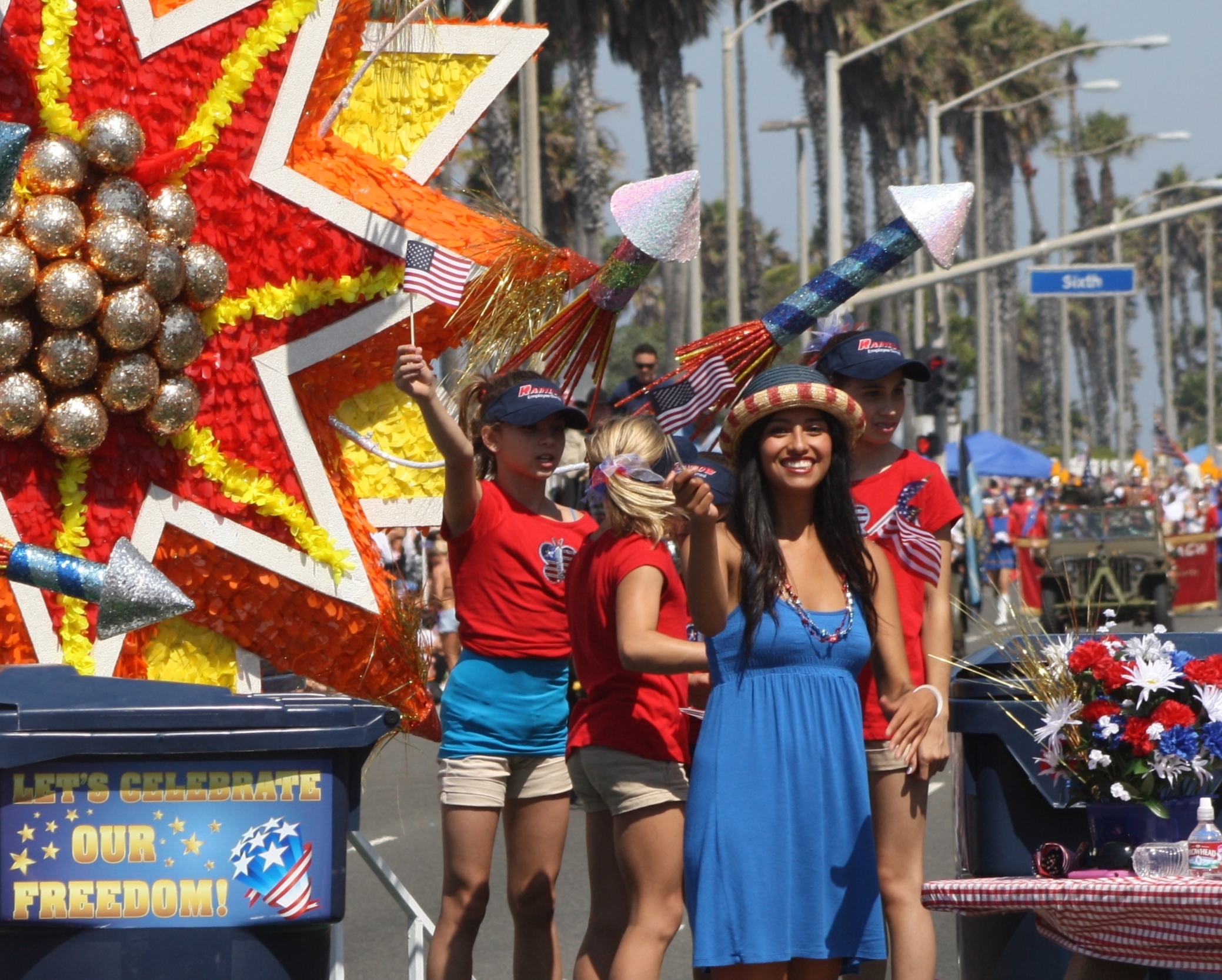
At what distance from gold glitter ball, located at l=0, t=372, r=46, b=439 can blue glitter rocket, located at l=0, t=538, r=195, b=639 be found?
0.51m

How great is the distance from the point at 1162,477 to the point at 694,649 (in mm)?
39094

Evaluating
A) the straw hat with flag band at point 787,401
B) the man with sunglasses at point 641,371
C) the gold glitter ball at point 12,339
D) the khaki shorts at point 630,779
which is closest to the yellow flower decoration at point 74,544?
the gold glitter ball at point 12,339

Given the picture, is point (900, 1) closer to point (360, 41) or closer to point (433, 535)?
point (433, 535)

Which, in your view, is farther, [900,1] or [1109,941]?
[900,1]

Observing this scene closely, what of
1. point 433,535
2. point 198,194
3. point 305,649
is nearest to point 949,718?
point 305,649

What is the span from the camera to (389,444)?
5.48 m

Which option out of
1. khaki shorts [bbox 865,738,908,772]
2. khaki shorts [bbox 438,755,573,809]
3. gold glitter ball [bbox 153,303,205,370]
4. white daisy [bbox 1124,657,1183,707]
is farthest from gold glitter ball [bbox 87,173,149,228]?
white daisy [bbox 1124,657,1183,707]

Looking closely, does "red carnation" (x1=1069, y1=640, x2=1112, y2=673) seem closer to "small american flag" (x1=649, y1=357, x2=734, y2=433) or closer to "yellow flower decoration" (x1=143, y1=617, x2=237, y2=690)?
"small american flag" (x1=649, y1=357, x2=734, y2=433)

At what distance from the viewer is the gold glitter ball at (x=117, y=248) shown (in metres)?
4.92

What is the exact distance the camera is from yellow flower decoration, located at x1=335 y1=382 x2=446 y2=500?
5.48 metres

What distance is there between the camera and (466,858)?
4.65m

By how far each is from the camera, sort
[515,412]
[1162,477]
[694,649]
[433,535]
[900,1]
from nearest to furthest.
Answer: [694,649] → [515,412] → [433,535] → [900,1] → [1162,477]

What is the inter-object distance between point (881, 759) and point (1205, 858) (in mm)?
933

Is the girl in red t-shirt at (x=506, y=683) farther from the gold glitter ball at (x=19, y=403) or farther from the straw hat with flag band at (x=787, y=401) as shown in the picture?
the gold glitter ball at (x=19, y=403)
